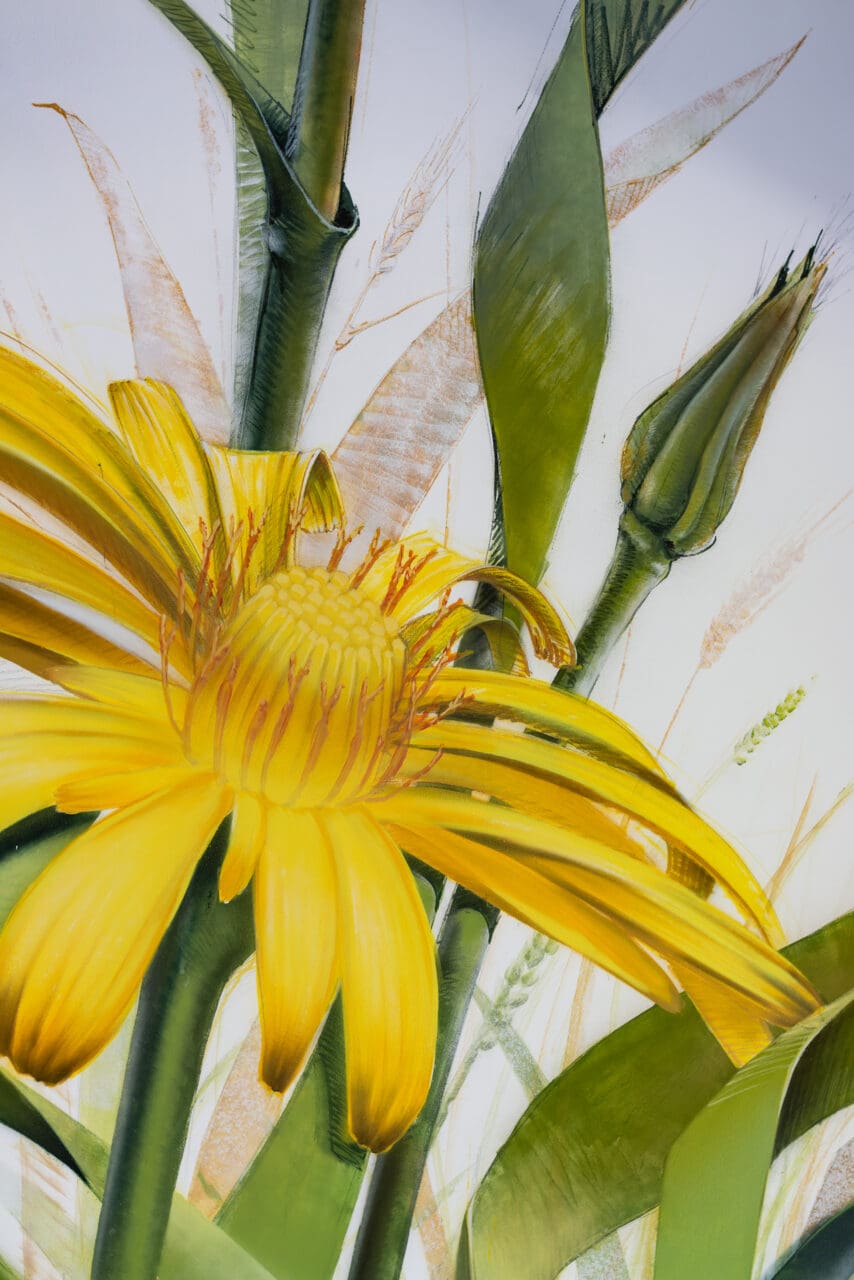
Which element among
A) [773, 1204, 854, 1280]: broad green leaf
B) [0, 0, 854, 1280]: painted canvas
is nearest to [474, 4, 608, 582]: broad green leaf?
[0, 0, 854, 1280]: painted canvas

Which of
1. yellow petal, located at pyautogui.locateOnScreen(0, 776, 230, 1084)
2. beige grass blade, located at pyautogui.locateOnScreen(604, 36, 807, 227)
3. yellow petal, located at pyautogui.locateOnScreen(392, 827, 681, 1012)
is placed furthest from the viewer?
beige grass blade, located at pyautogui.locateOnScreen(604, 36, 807, 227)

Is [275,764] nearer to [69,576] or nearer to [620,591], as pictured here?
[69,576]

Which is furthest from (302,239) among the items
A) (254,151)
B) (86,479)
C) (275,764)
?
(275,764)

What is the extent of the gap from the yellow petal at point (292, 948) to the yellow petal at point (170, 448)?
0.18 meters

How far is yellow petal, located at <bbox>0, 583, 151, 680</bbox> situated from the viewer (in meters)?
0.52

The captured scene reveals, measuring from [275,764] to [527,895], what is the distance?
162 millimetres

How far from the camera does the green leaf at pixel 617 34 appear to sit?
67cm

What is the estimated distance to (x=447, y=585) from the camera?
614mm

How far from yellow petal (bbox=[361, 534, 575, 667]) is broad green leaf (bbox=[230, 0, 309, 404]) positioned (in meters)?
0.13

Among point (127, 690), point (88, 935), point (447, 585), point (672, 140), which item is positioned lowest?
point (88, 935)

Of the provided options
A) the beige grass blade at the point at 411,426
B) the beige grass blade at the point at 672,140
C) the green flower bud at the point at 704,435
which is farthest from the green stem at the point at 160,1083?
the beige grass blade at the point at 672,140

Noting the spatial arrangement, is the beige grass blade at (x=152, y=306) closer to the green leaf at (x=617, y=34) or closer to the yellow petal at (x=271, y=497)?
the yellow petal at (x=271, y=497)

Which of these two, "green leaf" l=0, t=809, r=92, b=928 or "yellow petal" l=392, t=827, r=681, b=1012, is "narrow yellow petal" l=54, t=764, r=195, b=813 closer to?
"green leaf" l=0, t=809, r=92, b=928

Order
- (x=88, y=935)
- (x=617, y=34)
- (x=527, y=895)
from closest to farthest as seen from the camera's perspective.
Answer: (x=88, y=935), (x=527, y=895), (x=617, y=34)
